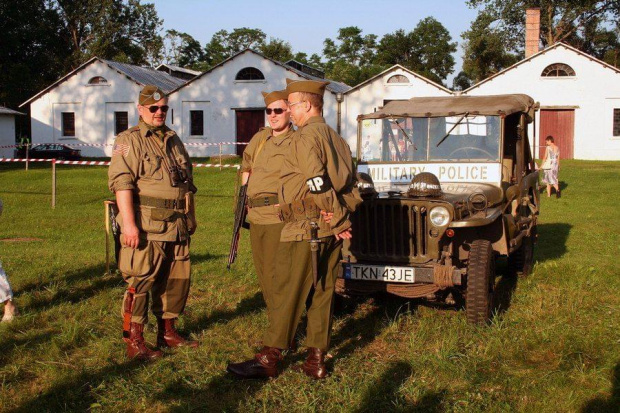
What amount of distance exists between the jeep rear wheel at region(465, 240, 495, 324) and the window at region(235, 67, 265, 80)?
1299 inches

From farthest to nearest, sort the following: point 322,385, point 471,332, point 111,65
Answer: point 111,65, point 471,332, point 322,385

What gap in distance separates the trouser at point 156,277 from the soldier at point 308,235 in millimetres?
828

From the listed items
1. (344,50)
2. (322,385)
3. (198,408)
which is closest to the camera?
(198,408)

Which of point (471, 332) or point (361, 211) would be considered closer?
point (471, 332)

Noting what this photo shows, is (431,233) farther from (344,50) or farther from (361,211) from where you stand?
(344,50)

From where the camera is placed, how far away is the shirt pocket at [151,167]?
523cm

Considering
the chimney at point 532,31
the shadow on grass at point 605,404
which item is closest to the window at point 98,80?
the chimney at point 532,31

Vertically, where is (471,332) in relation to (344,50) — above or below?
below

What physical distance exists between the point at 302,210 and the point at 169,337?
1.59 m

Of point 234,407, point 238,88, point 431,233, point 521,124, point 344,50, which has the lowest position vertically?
point 234,407

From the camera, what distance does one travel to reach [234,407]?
450cm

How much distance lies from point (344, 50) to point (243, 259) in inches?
3087

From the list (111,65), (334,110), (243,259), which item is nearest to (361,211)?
(243,259)

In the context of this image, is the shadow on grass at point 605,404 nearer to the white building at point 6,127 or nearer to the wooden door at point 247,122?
the wooden door at point 247,122
